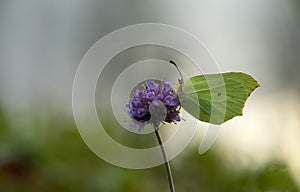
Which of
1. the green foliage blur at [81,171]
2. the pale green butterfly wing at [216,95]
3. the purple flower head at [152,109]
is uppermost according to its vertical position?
the green foliage blur at [81,171]

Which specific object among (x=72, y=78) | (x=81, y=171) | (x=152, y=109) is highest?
(x=72, y=78)

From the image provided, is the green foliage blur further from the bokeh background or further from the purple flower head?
the purple flower head

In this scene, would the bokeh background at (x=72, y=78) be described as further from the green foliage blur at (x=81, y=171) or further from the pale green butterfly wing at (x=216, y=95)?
the pale green butterfly wing at (x=216, y=95)

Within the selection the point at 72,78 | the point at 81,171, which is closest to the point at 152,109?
the point at 81,171

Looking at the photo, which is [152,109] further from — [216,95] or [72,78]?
[72,78]

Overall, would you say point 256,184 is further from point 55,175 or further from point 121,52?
point 121,52

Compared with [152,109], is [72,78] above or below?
above

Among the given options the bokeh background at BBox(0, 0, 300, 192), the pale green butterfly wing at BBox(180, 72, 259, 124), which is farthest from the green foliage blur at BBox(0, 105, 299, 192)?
the pale green butterfly wing at BBox(180, 72, 259, 124)

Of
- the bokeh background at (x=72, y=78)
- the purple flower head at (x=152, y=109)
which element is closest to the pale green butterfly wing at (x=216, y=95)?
the purple flower head at (x=152, y=109)
